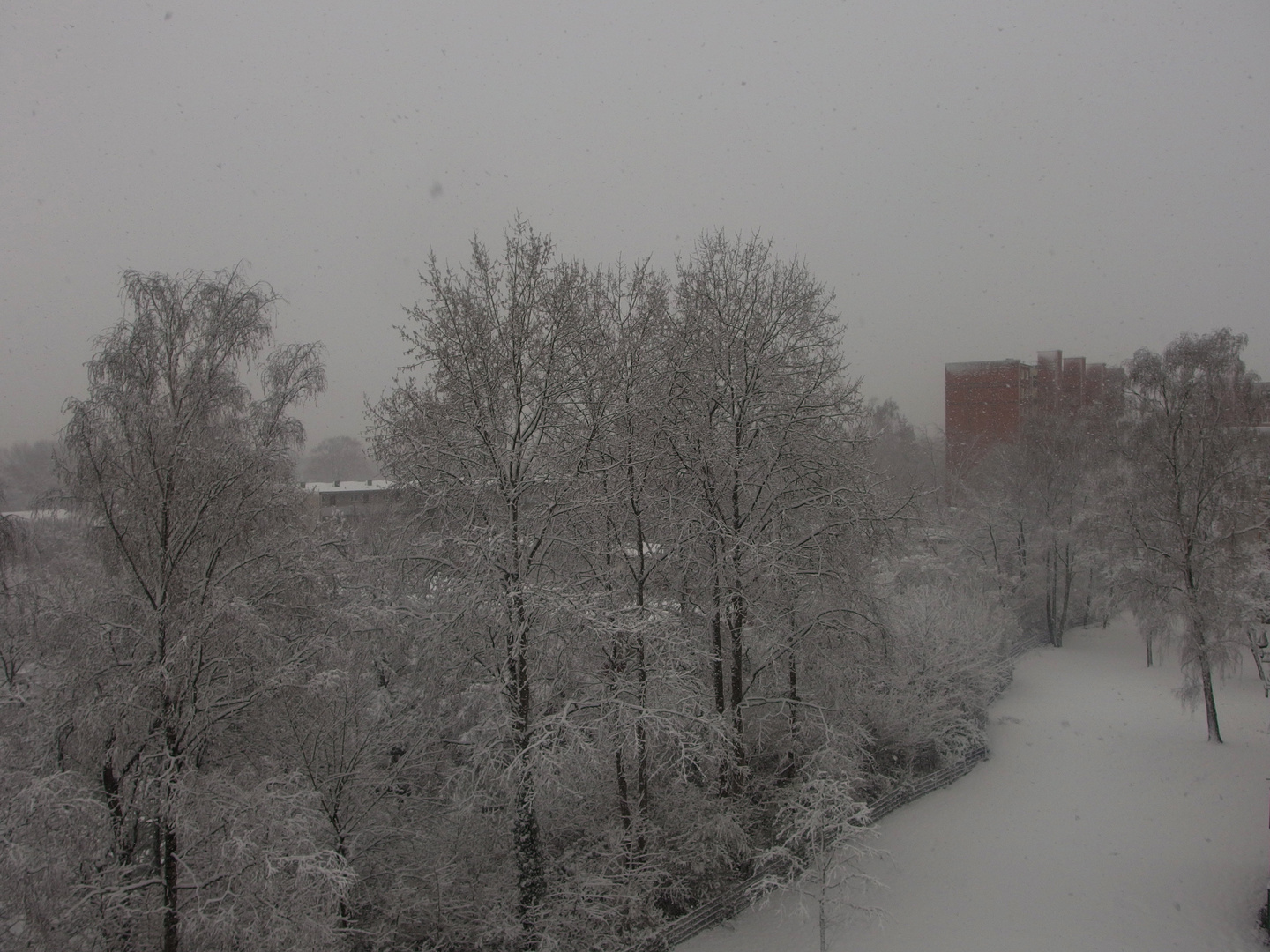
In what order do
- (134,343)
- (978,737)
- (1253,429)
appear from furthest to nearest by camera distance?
(1253,429) → (978,737) → (134,343)

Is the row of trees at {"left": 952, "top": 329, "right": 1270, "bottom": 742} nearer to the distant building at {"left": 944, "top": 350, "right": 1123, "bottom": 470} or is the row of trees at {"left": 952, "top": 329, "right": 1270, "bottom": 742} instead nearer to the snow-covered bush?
the snow-covered bush

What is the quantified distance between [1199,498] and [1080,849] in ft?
30.5

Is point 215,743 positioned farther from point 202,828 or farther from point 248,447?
point 248,447

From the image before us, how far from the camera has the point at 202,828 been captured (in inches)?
239

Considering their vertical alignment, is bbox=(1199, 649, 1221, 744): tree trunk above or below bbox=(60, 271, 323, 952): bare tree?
below

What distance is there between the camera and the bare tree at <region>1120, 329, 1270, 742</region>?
15.5m

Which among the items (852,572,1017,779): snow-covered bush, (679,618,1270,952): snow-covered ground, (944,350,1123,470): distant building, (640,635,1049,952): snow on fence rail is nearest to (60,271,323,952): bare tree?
(640,635,1049,952): snow on fence rail

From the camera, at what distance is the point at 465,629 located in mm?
8336

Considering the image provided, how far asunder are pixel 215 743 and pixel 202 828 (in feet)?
2.61

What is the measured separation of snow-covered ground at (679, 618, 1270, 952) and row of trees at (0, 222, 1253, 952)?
1.20 m

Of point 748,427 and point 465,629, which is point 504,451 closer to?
point 465,629

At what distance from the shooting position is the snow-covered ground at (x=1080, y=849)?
9.12m

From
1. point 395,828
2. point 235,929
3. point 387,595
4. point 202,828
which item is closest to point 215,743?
point 202,828

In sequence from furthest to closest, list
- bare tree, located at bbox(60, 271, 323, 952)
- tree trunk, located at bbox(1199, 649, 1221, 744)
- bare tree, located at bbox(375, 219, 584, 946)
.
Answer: tree trunk, located at bbox(1199, 649, 1221, 744) < bare tree, located at bbox(375, 219, 584, 946) < bare tree, located at bbox(60, 271, 323, 952)
